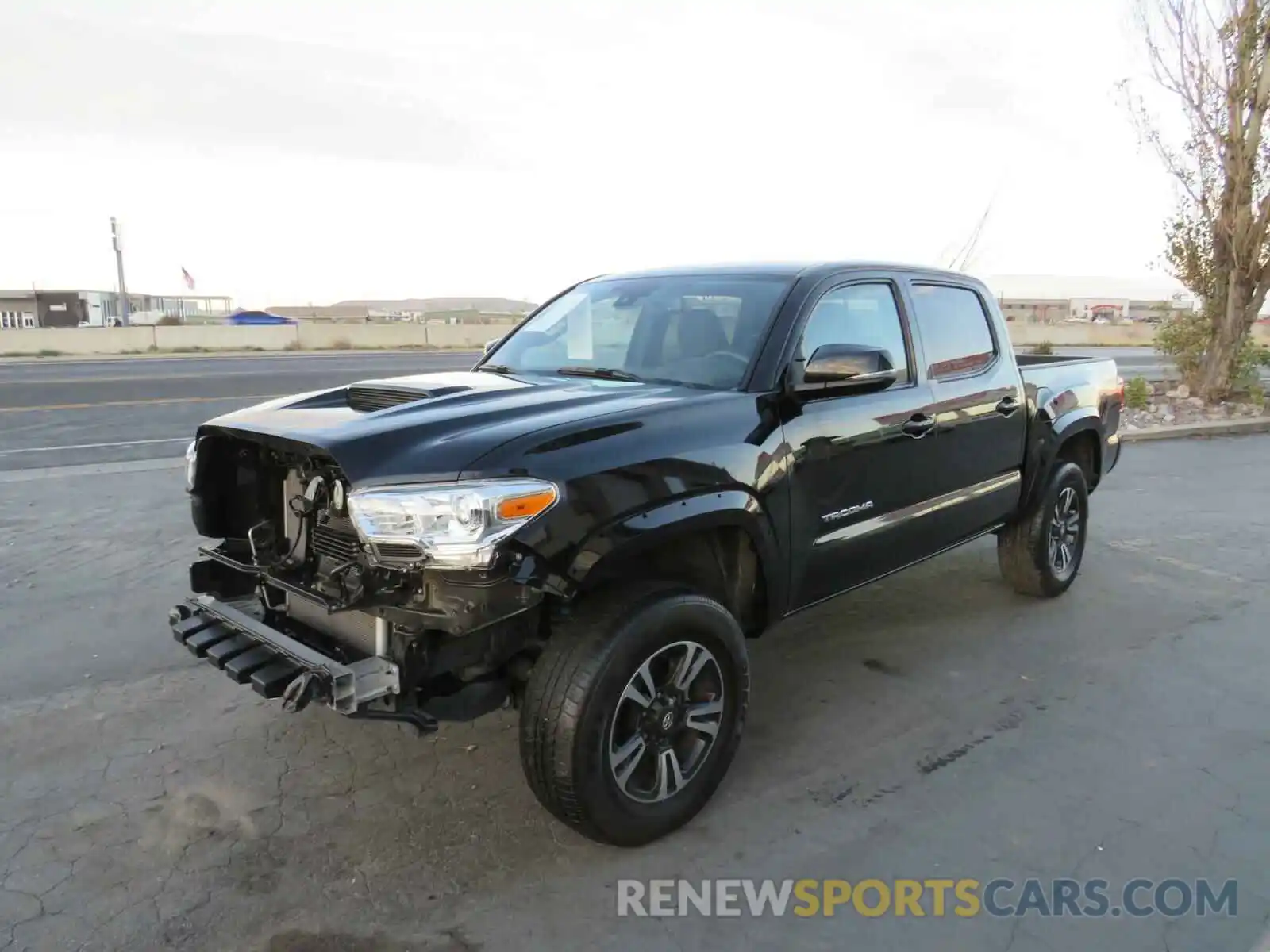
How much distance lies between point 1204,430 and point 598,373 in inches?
461

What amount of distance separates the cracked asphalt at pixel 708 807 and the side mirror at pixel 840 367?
4.77 feet

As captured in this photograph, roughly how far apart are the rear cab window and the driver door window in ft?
0.62

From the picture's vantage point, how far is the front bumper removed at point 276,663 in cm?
269

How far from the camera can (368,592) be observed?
276 cm

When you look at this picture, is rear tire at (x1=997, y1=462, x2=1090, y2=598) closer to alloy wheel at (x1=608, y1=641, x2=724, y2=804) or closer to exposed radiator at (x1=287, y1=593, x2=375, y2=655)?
alloy wheel at (x1=608, y1=641, x2=724, y2=804)

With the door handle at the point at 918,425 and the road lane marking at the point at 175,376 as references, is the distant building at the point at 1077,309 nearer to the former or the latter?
the road lane marking at the point at 175,376

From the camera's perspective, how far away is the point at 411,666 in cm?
275

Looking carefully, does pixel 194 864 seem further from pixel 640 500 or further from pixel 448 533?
pixel 640 500

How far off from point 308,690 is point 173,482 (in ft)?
21.0

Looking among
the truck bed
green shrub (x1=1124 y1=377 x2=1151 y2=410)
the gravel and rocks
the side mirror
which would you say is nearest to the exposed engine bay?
the side mirror

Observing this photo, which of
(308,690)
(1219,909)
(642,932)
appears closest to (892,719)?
(1219,909)

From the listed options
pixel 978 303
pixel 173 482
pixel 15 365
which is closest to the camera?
pixel 978 303

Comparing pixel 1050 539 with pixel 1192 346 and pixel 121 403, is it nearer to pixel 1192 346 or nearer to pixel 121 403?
pixel 1192 346

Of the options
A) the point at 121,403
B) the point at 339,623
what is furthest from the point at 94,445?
the point at 339,623
